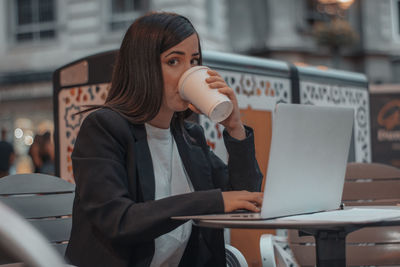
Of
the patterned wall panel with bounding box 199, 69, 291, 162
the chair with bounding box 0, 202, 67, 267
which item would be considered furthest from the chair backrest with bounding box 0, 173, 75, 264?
the chair with bounding box 0, 202, 67, 267

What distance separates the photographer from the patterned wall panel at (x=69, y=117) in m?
4.85

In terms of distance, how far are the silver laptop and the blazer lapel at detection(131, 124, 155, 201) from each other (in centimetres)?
32

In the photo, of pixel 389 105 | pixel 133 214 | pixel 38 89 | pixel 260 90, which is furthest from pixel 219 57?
pixel 38 89

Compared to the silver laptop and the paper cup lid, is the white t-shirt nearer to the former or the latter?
the paper cup lid

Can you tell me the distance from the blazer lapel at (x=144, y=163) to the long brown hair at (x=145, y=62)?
0.16ft

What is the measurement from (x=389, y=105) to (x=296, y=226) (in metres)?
6.74

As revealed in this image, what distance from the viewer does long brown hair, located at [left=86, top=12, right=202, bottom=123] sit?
7.57ft

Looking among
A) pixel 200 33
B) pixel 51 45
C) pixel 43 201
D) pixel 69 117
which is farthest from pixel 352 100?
pixel 51 45

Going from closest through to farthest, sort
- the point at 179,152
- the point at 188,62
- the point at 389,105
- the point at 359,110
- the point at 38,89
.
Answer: the point at 188,62
the point at 179,152
the point at 359,110
the point at 389,105
the point at 38,89

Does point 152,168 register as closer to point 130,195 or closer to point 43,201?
point 130,195

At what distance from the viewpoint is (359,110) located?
629cm

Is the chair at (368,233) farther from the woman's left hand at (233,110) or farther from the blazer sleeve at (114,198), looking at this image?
the blazer sleeve at (114,198)

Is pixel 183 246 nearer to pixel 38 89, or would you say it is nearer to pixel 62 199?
pixel 62 199

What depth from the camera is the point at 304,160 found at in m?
2.00
